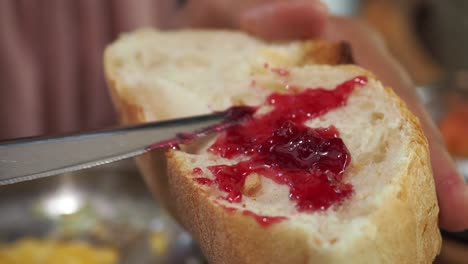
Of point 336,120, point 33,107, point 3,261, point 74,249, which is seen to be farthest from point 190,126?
point 33,107

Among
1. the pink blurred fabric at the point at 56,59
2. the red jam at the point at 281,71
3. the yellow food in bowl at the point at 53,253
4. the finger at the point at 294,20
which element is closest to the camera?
the red jam at the point at 281,71

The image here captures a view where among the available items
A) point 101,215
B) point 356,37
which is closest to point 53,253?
point 101,215

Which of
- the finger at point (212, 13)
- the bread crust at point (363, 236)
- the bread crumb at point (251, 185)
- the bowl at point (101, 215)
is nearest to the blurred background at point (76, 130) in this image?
the bowl at point (101, 215)

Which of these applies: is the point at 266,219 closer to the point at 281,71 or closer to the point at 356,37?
the point at 281,71

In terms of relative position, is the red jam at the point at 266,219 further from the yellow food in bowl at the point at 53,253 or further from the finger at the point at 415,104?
the yellow food in bowl at the point at 53,253

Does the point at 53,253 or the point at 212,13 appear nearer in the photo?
the point at 53,253

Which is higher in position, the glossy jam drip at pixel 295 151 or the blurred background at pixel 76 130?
the glossy jam drip at pixel 295 151

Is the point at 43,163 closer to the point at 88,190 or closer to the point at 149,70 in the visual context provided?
the point at 149,70
